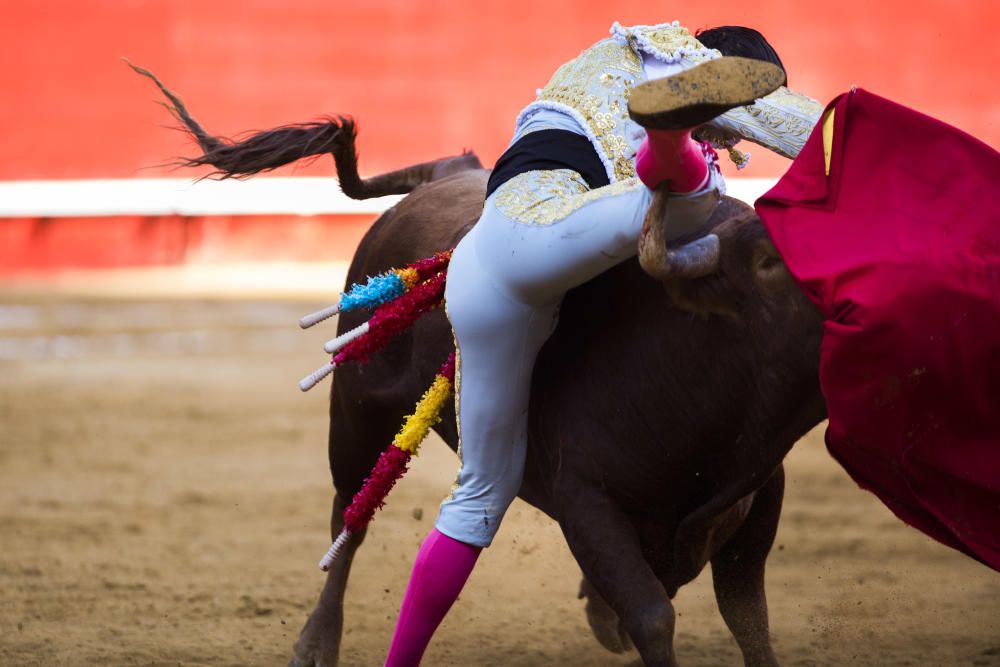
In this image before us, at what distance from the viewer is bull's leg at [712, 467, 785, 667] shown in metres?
2.44

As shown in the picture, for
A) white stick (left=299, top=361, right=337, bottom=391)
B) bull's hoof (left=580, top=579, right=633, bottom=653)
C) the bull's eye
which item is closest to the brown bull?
the bull's eye

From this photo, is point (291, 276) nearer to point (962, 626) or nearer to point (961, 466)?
point (962, 626)

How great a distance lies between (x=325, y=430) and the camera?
17.7 feet

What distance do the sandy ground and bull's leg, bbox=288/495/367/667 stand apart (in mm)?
81

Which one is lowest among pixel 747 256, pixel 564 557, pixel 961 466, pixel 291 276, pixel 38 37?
pixel 291 276

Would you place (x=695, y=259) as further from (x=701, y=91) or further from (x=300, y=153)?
(x=300, y=153)

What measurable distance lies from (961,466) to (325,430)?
382 cm

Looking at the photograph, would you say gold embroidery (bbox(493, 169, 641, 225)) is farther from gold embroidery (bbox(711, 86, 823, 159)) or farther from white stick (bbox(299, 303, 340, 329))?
white stick (bbox(299, 303, 340, 329))

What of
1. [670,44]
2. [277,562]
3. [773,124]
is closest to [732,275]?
[773,124]

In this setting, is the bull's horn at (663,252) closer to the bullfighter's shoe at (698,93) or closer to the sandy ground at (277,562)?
the bullfighter's shoe at (698,93)

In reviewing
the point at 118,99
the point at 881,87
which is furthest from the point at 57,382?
the point at 881,87

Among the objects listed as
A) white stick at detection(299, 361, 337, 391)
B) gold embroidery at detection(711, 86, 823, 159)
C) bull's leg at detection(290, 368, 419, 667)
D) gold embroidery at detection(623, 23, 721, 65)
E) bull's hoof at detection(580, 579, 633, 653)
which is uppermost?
gold embroidery at detection(623, 23, 721, 65)

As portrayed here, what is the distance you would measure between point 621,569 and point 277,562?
6.18ft

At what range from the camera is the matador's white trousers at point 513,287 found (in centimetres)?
192
